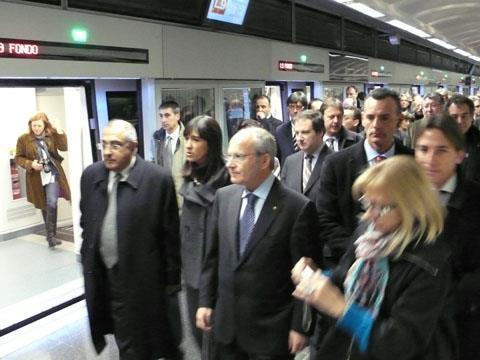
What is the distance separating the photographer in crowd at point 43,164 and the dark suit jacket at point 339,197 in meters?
4.29

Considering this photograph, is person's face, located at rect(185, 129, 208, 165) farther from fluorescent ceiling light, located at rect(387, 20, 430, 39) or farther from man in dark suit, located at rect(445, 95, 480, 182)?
fluorescent ceiling light, located at rect(387, 20, 430, 39)

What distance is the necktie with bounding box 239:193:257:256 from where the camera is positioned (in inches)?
84.0

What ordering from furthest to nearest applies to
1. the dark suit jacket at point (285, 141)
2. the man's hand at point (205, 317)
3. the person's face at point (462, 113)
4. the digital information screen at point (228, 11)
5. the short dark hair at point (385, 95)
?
the digital information screen at point (228, 11) < the dark suit jacket at point (285, 141) < the person's face at point (462, 113) < the short dark hair at point (385, 95) < the man's hand at point (205, 317)

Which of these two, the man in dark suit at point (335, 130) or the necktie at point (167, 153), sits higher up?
the man in dark suit at point (335, 130)

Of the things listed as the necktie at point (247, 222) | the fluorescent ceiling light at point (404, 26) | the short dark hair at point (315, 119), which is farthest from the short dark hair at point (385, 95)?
the fluorescent ceiling light at point (404, 26)

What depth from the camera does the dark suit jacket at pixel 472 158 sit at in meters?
3.45

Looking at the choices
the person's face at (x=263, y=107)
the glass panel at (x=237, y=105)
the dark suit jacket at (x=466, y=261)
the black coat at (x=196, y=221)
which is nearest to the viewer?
the dark suit jacket at (x=466, y=261)

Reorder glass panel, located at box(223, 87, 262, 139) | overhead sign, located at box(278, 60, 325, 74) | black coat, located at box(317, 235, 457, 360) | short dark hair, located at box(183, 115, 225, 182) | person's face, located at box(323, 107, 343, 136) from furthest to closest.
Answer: overhead sign, located at box(278, 60, 325, 74)
glass panel, located at box(223, 87, 262, 139)
person's face, located at box(323, 107, 343, 136)
short dark hair, located at box(183, 115, 225, 182)
black coat, located at box(317, 235, 457, 360)

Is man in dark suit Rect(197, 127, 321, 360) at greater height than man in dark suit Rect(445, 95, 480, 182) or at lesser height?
lesser

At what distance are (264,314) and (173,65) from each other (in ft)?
12.3

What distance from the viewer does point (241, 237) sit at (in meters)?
2.15

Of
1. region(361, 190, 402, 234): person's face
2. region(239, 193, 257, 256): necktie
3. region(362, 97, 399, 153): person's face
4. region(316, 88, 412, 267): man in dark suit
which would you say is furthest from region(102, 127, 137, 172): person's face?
region(361, 190, 402, 234): person's face

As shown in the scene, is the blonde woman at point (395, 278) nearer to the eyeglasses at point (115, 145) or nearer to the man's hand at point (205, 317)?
the man's hand at point (205, 317)

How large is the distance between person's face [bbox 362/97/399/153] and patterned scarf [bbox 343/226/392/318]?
1096mm
